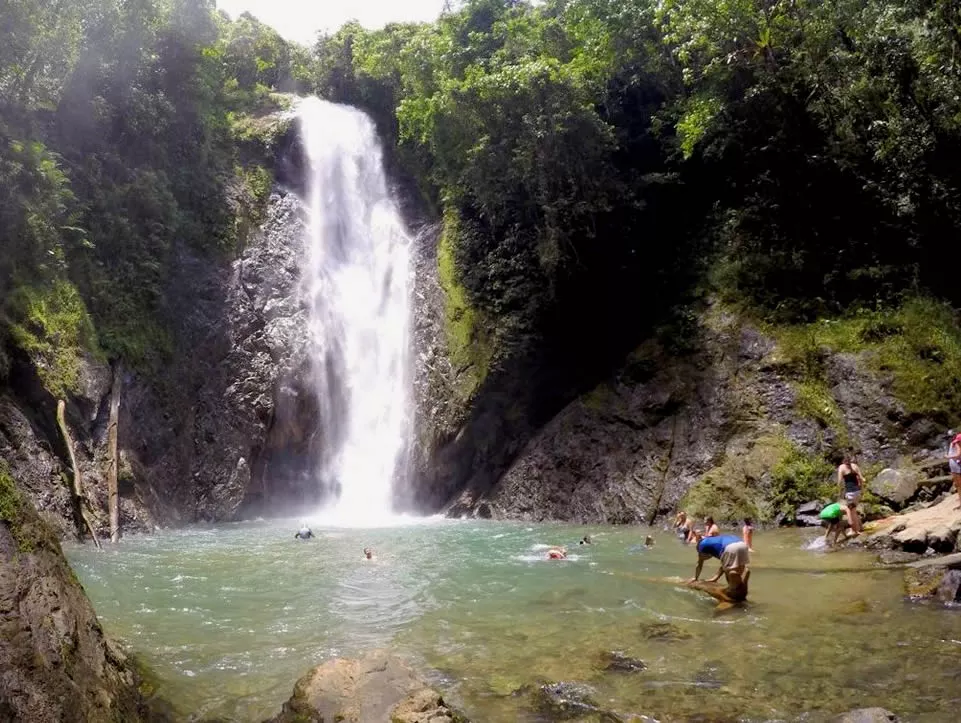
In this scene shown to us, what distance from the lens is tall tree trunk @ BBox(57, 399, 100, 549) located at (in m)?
14.3

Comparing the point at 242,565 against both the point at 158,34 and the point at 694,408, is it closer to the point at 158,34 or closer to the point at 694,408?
the point at 694,408

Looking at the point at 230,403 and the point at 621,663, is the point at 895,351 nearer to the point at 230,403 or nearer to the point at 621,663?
the point at 621,663

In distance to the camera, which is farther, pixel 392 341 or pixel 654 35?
pixel 392 341

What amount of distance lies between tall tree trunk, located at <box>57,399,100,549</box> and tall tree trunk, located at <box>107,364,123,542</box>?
0.58 m

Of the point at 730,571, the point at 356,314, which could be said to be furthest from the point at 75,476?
the point at 730,571

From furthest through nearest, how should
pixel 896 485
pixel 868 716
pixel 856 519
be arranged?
pixel 896 485, pixel 856 519, pixel 868 716

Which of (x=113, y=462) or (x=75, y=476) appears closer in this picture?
(x=75, y=476)

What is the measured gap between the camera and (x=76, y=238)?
18562 mm

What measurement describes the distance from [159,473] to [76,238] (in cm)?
642

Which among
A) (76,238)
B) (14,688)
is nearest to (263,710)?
(14,688)

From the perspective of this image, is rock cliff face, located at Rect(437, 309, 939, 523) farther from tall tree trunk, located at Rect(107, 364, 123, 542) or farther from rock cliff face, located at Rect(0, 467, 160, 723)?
rock cliff face, located at Rect(0, 467, 160, 723)

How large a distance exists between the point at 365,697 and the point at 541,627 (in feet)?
10.2

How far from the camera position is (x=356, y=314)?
24766 millimetres

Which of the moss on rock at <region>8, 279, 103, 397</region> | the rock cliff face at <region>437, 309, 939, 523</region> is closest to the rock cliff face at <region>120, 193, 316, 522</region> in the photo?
the moss on rock at <region>8, 279, 103, 397</region>
